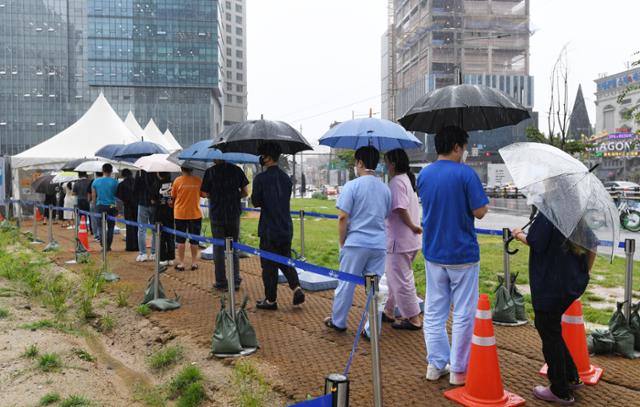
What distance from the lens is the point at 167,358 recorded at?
555 centimetres

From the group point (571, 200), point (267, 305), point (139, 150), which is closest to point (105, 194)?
point (139, 150)

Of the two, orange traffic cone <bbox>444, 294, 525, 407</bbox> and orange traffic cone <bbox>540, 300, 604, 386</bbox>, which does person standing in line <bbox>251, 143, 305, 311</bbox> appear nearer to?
orange traffic cone <bbox>444, 294, 525, 407</bbox>

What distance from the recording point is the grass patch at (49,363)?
5387 millimetres

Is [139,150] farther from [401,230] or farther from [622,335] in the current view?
[622,335]

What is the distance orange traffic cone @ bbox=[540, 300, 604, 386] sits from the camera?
4.43 metres

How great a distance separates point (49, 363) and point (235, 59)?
135261mm

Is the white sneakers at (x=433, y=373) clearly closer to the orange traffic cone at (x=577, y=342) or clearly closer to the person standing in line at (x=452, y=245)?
the person standing in line at (x=452, y=245)

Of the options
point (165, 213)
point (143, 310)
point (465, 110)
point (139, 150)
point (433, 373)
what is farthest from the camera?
point (139, 150)

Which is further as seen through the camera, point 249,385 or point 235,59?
point 235,59

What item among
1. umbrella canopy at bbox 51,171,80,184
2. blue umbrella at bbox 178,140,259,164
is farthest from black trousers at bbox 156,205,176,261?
umbrella canopy at bbox 51,171,80,184

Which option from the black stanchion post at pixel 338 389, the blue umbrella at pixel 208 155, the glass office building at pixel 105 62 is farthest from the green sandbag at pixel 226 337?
the glass office building at pixel 105 62

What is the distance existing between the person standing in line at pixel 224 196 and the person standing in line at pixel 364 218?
2801 mm

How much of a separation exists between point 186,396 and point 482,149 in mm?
83597

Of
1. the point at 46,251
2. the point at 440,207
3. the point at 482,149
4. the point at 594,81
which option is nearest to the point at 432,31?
the point at 482,149
